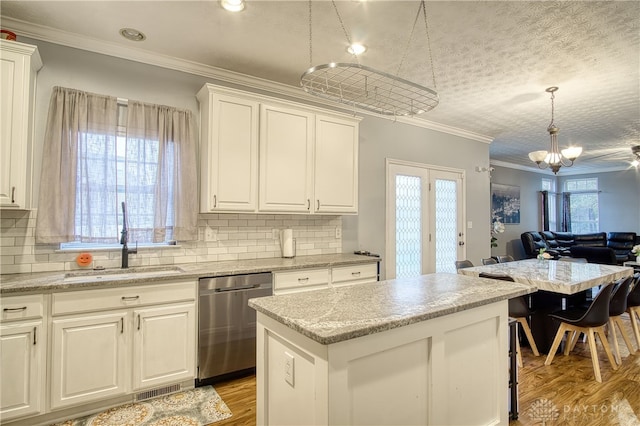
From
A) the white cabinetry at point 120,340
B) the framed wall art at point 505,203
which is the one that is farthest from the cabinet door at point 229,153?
the framed wall art at point 505,203

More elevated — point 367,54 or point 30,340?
point 367,54

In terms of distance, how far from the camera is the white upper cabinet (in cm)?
302

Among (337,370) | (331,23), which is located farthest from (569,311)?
(331,23)

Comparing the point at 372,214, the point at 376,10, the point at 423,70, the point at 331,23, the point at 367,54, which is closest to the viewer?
the point at 376,10

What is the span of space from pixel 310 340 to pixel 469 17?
2.47m

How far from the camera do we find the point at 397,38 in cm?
275

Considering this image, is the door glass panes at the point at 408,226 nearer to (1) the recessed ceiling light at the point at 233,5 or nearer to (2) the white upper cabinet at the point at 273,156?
(2) the white upper cabinet at the point at 273,156

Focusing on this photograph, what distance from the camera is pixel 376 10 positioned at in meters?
2.38

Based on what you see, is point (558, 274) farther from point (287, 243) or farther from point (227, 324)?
point (227, 324)

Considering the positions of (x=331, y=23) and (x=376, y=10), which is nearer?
(x=376, y=10)

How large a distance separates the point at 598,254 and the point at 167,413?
896 centimetres

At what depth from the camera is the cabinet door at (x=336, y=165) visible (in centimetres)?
359

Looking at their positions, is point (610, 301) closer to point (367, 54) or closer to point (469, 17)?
point (469, 17)

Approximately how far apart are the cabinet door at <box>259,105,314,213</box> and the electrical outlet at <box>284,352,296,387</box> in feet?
6.26
